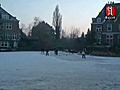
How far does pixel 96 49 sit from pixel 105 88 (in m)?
36.6

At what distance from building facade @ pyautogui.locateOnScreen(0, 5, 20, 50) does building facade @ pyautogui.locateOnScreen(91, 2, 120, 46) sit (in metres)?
25.5

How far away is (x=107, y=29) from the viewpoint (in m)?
54.1

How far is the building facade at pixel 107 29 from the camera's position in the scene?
5303cm

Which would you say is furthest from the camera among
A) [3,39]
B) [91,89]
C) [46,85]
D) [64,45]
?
[64,45]

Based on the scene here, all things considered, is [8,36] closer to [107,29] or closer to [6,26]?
[6,26]

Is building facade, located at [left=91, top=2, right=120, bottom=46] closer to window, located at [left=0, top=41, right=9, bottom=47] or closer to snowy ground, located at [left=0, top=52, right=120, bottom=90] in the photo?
window, located at [left=0, top=41, right=9, bottom=47]

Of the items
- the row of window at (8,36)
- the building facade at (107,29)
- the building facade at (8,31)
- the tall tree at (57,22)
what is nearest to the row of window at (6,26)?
the building facade at (8,31)

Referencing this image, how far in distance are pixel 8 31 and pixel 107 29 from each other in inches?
1216

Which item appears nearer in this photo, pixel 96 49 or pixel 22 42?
pixel 96 49

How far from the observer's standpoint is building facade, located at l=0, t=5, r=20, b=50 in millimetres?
63584

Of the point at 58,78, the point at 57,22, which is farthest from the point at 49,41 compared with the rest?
the point at 58,78

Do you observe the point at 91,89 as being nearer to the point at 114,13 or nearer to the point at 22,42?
the point at 114,13

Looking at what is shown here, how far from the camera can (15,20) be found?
65938 millimetres

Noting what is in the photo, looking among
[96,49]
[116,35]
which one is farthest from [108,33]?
[96,49]
